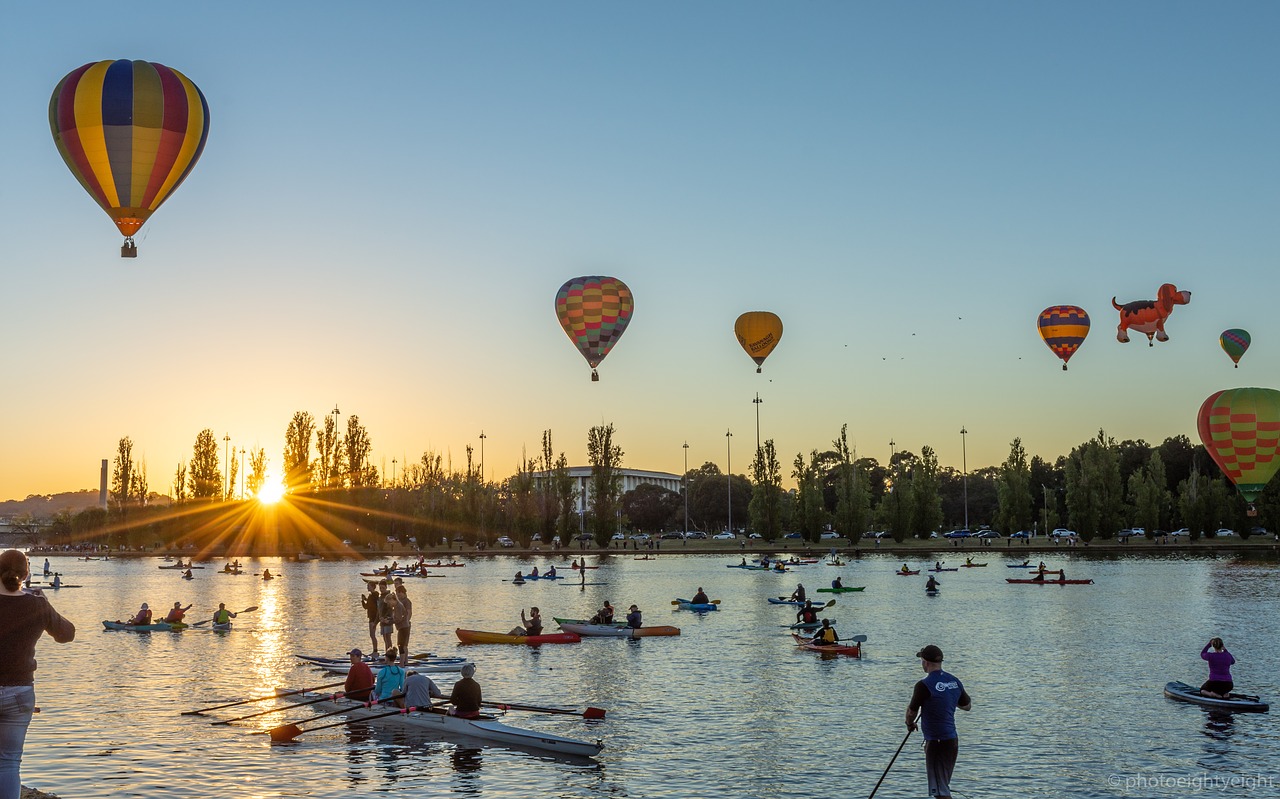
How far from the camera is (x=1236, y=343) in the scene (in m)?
98.2

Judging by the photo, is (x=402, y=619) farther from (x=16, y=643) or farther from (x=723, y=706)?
(x=16, y=643)

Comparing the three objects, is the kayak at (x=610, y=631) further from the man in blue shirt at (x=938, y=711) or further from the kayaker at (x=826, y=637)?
the man in blue shirt at (x=938, y=711)

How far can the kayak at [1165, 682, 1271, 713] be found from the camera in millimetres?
28969

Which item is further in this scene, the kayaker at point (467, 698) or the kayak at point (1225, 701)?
the kayak at point (1225, 701)

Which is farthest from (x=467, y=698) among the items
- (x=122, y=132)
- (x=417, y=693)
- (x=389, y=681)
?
(x=122, y=132)

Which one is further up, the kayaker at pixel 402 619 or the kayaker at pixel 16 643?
the kayaker at pixel 16 643

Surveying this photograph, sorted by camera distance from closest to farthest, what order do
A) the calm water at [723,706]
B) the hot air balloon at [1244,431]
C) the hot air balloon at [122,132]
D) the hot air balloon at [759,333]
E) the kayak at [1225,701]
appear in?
the calm water at [723,706]
the kayak at [1225,701]
the hot air balloon at [122,132]
the hot air balloon at [1244,431]
the hot air balloon at [759,333]

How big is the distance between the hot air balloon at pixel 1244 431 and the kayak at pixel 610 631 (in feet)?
153

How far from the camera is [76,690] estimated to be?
115 feet

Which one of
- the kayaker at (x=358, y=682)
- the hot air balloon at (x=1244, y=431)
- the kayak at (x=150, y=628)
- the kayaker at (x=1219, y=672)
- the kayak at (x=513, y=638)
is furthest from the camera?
the hot air balloon at (x=1244, y=431)

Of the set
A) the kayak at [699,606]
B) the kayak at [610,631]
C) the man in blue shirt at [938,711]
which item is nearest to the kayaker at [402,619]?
the kayak at [610,631]

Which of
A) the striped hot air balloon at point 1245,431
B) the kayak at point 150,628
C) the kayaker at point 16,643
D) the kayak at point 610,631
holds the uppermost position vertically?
the striped hot air balloon at point 1245,431

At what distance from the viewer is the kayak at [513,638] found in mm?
45750

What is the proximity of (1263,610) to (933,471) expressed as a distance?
96.7 metres
